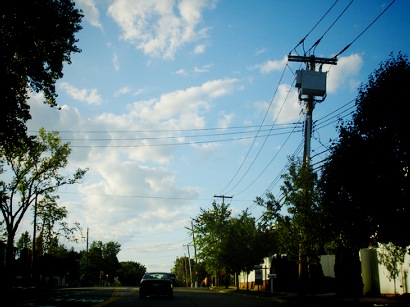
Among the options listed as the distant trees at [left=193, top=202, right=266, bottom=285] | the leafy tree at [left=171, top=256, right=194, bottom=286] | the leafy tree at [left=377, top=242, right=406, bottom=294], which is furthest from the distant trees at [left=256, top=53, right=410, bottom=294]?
the leafy tree at [left=171, top=256, right=194, bottom=286]

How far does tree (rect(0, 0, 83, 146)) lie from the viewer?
51.8 ft

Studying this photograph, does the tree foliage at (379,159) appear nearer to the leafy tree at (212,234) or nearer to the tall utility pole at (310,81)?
the tall utility pole at (310,81)

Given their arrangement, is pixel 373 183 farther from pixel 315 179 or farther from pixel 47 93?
pixel 47 93

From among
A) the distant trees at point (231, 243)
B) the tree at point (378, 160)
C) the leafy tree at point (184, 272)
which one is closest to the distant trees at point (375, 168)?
the tree at point (378, 160)

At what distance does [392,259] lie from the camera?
22891mm

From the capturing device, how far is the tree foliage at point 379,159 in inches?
543

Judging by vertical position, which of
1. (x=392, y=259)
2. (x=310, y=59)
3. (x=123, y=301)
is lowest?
(x=123, y=301)

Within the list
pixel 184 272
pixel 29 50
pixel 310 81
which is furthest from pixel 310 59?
pixel 184 272

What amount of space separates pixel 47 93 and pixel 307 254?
1539cm

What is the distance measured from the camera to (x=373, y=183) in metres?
14.3

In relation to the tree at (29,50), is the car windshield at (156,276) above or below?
below

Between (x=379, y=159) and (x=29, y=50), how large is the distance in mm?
13964

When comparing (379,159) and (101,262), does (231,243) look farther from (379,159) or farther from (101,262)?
(101,262)

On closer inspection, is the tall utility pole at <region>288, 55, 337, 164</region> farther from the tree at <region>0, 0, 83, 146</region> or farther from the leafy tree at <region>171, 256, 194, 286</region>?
the leafy tree at <region>171, 256, 194, 286</region>
